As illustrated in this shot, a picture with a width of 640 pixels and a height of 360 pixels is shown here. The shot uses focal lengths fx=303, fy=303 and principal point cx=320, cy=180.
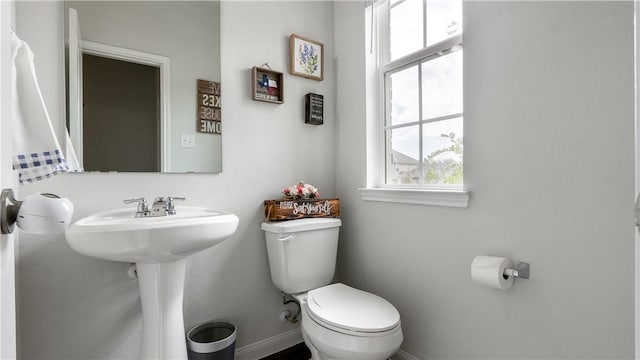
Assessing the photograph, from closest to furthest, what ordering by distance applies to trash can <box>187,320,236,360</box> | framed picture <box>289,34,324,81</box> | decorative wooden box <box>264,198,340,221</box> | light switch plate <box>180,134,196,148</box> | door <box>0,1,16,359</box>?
door <box>0,1,16,359</box> → trash can <box>187,320,236,360</box> → light switch plate <box>180,134,196,148</box> → decorative wooden box <box>264,198,340,221</box> → framed picture <box>289,34,324,81</box>

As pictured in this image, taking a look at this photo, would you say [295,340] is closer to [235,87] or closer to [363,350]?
[363,350]

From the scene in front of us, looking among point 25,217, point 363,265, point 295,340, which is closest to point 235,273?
point 295,340

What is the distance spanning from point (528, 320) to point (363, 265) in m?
0.86

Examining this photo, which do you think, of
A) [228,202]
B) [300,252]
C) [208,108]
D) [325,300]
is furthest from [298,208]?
[208,108]

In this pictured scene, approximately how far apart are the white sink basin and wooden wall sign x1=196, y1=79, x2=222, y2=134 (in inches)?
26.2

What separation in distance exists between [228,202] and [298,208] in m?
0.38

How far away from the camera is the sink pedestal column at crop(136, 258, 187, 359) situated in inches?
46.1

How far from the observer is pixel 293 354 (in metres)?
1.76

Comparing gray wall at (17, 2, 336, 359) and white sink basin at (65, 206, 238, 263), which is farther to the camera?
gray wall at (17, 2, 336, 359)

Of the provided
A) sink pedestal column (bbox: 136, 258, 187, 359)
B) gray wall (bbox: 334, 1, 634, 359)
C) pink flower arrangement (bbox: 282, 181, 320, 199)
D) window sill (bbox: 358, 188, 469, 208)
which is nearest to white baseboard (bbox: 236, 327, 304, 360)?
sink pedestal column (bbox: 136, 258, 187, 359)

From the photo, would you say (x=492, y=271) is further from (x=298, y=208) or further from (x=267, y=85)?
(x=267, y=85)

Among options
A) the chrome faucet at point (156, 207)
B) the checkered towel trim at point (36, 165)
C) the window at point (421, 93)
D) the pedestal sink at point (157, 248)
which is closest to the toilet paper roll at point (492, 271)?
the window at point (421, 93)

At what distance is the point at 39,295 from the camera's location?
121 centimetres

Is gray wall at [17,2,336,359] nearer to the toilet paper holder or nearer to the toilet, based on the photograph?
the toilet
